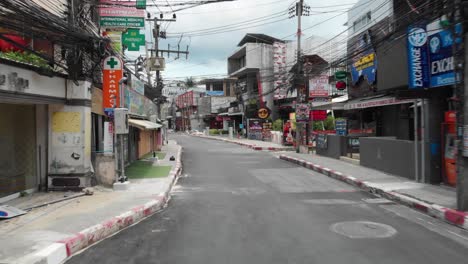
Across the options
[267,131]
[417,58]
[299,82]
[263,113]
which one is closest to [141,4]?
[417,58]

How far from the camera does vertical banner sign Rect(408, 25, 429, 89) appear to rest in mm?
11234

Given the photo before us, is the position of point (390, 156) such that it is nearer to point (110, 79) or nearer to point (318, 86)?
point (110, 79)

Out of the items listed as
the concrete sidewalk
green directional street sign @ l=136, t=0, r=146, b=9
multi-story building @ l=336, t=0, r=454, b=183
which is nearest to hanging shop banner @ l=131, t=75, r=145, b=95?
green directional street sign @ l=136, t=0, r=146, b=9

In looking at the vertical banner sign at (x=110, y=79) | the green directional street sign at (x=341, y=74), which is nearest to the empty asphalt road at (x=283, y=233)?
the vertical banner sign at (x=110, y=79)

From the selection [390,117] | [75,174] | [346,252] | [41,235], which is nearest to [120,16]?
[75,174]

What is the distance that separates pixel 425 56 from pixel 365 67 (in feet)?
39.4

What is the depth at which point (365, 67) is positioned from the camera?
23.2 metres

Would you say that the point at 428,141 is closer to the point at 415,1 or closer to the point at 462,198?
the point at 462,198

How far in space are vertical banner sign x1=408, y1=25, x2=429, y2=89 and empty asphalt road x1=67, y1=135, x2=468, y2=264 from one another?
3426 millimetres

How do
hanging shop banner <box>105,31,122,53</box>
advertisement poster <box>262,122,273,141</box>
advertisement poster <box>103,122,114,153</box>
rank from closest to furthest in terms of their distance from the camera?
advertisement poster <box>103,122,114,153</box> < hanging shop banner <box>105,31,122,53</box> < advertisement poster <box>262,122,273,141</box>

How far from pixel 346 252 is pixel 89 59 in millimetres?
9564

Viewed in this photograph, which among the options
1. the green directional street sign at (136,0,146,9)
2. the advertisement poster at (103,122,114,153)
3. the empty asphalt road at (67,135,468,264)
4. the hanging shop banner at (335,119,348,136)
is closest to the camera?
the empty asphalt road at (67,135,468,264)

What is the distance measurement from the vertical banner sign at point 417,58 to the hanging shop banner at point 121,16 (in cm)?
882

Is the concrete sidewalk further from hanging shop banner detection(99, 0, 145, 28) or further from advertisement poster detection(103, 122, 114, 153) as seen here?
hanging shop banner detection(99, 0, 145, 28)
